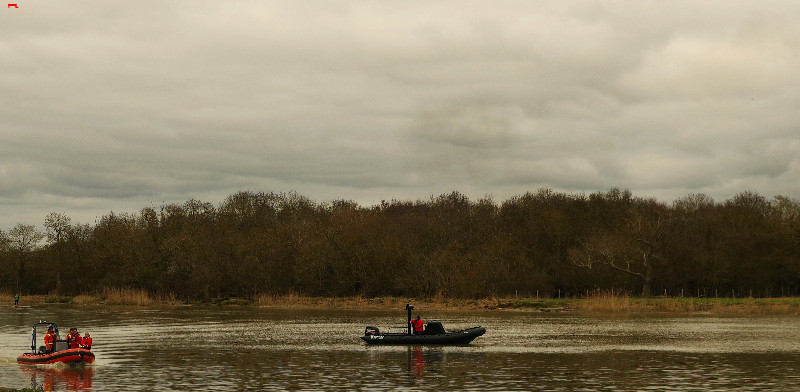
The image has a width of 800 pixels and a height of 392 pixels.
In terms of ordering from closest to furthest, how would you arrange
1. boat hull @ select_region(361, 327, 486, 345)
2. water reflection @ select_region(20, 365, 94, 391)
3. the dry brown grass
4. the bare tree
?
1. water reflection @ select_region(20, 365, 94, 391)
2. boat hull @ select_region(361, 327, 486, 345)
3. the dry brown grass
4. the bare tree

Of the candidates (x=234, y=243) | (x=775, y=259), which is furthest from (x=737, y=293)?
(x=234, y=243)

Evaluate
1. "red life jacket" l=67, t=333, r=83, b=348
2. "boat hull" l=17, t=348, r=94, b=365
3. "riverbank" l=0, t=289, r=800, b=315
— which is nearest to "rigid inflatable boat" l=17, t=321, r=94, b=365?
"boat hull" l=17, t=348, r=94, b=365

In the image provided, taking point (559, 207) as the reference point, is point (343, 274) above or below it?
below

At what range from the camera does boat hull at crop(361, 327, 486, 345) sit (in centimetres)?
5838

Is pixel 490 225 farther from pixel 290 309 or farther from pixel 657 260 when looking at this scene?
pixel 290 309

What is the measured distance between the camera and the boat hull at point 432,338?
58.4 metres

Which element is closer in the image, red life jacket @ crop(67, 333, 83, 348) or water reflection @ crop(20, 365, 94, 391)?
water reflection @ crop(20, 365, 94, 391)

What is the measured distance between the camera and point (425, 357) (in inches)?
2085

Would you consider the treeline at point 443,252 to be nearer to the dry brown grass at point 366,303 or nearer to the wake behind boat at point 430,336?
the dry brown grass at point 366,303

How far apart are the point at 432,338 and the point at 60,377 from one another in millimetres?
24881

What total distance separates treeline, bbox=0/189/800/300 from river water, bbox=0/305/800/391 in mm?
29231

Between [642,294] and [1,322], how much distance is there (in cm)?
8033

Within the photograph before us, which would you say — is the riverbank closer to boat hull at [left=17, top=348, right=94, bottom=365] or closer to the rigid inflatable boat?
the rigid inflatable boat

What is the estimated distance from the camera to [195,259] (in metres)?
127
